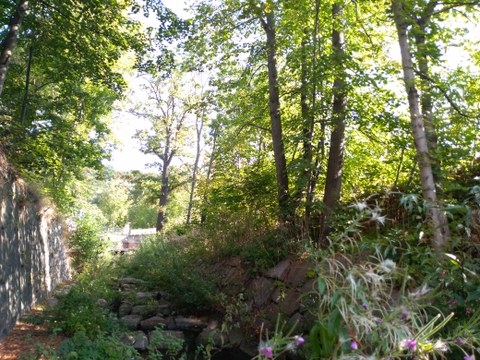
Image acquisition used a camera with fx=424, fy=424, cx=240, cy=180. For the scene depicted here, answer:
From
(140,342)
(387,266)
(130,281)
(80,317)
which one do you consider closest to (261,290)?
(140,342)

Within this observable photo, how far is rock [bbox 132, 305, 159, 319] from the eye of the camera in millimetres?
8305

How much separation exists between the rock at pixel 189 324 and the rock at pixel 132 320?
691 mm

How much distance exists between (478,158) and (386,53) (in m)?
2.49

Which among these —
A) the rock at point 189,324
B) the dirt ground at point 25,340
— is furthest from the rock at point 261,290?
the dirt ground at point 25,340

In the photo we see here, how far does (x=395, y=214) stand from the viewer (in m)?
6.48

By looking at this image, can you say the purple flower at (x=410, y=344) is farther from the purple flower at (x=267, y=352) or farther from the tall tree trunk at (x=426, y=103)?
the tall tree trunk at (x=426, y=103)

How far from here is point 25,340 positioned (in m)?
5.66

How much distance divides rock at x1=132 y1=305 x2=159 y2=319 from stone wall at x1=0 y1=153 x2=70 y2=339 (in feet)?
6.18

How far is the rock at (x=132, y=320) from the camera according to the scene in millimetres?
7566

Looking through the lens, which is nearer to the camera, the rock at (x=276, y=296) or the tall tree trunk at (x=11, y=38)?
the rock at (x=276, y=296)

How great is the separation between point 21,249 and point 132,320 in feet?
7.64

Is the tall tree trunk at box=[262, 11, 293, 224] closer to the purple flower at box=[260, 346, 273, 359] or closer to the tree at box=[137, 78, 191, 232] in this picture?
the purple flower at box=[260, 346, 273, 359]

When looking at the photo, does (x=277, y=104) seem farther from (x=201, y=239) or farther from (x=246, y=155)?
(x=201, y=239)

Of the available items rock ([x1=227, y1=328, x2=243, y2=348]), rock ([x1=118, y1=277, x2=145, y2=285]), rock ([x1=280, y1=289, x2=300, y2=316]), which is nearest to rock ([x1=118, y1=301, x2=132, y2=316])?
rock ([x1=118, y1=277, x2=145, y2=285])
